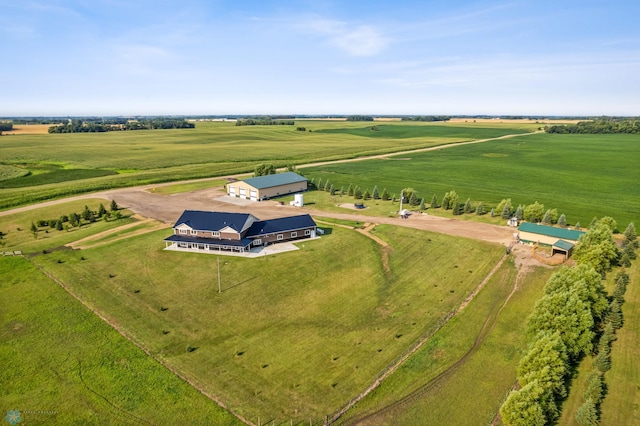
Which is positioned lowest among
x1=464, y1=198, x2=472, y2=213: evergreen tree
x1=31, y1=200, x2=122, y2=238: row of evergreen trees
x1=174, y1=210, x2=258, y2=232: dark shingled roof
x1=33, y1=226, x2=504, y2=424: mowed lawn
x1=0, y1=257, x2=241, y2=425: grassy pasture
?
x1=0, y1=257, x2=241, y2=425: grassy pasture

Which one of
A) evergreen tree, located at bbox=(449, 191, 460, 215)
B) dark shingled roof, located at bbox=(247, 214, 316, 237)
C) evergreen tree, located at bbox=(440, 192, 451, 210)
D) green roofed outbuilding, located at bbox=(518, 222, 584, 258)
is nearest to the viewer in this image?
green roofed outbuilding, located at bbox=(518, 222, 584, 258)

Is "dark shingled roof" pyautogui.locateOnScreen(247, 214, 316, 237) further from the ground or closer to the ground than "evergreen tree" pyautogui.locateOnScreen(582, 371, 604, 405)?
further from the ground

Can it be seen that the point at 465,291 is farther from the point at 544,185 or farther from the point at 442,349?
the point at 544,185

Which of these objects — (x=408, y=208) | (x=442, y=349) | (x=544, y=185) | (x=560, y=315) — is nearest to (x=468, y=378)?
(x=442, y=349)

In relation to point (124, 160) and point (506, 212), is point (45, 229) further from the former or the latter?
point (506, 212)

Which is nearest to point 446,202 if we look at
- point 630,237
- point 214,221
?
point 630,237

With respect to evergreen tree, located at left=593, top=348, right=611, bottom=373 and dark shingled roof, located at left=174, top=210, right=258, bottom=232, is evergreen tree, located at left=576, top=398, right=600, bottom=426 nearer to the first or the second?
evergreen tree, located at left=593, top=348, right=611, bottom=373

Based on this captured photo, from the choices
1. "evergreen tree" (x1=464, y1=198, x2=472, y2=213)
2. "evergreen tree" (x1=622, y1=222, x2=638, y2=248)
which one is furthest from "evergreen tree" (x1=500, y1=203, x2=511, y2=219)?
"evergreen tree" (x1=622, y1=222, x2=638, y2=248)
